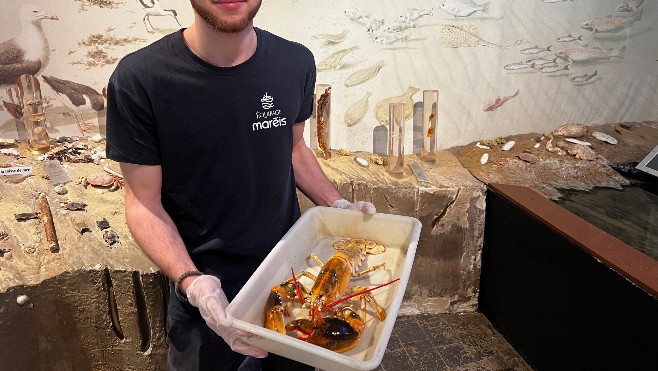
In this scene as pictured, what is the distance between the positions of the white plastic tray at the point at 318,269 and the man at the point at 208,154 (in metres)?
0.07

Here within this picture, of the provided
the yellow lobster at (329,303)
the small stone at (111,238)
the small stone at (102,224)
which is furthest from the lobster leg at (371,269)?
the small stone at (102,224)

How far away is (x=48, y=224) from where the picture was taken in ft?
7.56

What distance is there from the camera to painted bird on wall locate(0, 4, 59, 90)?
2859 millimetres

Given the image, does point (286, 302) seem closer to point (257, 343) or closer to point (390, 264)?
point (257, 343)

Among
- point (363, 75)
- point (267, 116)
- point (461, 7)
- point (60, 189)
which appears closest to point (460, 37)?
point (461, 7)

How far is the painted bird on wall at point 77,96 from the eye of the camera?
9.87 ft

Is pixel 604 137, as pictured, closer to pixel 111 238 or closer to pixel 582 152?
pixel 582 152

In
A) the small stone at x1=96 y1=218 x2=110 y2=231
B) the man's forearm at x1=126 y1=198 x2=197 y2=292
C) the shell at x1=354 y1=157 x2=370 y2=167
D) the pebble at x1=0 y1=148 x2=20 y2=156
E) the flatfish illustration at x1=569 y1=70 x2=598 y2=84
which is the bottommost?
the shell at x1=354 y1=157 x2=370 y2=167

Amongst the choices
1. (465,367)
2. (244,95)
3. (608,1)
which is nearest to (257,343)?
(244,95)

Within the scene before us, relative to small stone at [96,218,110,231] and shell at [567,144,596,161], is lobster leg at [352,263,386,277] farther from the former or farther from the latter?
shell at [567,144,596,161]

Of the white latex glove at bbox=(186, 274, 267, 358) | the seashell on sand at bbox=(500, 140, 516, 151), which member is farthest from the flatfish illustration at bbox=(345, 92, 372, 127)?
the white latex glove at bbox=(186, 274, 267, 358)

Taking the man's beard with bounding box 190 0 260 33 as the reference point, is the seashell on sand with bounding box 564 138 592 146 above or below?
below

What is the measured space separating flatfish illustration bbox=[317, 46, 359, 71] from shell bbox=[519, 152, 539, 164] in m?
1.20

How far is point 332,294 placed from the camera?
1458 millimetres
